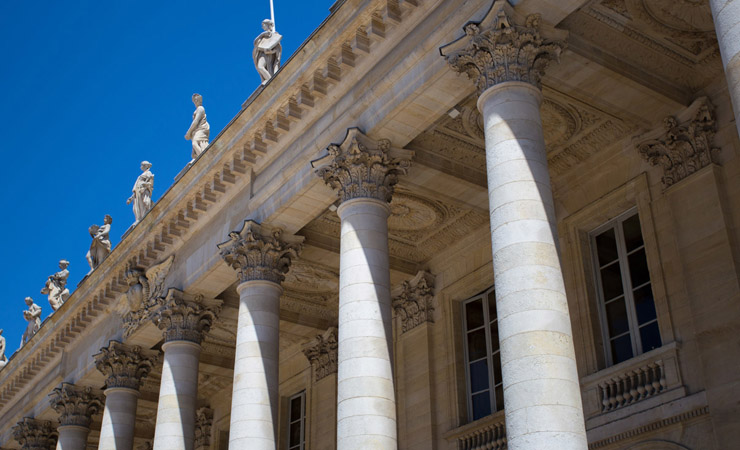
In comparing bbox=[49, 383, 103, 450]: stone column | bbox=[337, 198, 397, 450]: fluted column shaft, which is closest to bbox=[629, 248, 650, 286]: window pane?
bbox=[337, 198, 397, 450]: fluted column shaft

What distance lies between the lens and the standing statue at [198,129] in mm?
21078

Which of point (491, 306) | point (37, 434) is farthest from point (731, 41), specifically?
point (37, 434)

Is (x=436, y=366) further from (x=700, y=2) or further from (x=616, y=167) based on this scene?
(x=700, y=2)

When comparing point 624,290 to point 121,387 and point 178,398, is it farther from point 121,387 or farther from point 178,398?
point 121,387

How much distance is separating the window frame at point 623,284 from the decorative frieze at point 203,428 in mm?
14867

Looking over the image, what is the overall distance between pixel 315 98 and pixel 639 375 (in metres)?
7.25

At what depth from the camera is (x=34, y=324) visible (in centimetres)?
3191

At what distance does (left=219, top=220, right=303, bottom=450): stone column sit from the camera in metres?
15.6

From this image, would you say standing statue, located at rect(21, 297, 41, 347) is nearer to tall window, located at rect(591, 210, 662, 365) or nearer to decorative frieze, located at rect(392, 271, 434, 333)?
decorative frieze, located at rect(392, 271, 434, 333)

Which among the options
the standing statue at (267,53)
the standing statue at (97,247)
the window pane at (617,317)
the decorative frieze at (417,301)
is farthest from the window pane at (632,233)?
the standing statue at (97,247)

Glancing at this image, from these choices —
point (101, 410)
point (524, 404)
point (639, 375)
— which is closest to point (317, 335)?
point (101, 410)

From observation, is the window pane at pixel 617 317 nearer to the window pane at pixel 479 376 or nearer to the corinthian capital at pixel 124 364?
the window pane at pixel 479 376

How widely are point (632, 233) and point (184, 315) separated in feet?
31.1

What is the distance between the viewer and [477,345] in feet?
61.0
